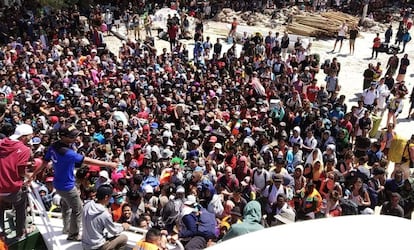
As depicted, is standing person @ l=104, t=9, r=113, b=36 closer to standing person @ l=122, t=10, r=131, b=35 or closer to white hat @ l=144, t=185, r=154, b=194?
standing person @ l=122, t=10, r=131, b=35

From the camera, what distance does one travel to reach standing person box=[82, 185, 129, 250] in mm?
5668

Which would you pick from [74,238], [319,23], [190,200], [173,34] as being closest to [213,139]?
[190,200]

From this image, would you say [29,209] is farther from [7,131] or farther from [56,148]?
[7,131]

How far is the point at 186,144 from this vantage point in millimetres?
11055

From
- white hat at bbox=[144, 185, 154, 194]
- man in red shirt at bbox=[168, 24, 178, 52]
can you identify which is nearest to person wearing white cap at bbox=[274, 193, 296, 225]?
white hat at bbox=[144, 185, 154, 194]

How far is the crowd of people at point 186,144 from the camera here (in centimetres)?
620

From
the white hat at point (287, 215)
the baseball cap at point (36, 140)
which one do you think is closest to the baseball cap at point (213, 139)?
the white hat at point (287, 215)

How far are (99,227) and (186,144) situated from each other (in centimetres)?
547

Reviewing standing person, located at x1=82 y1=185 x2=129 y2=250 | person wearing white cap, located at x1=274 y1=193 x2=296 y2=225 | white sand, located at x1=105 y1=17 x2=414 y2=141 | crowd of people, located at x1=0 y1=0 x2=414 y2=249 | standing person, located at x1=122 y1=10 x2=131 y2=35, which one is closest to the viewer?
standing person, located at x1=82 y1=185 x2=129 y2=250

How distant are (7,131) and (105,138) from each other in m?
2.64

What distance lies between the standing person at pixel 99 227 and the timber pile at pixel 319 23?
67.0ft

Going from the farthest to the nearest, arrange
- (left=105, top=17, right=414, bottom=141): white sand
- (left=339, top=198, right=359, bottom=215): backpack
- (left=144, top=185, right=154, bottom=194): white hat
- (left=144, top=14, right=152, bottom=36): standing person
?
(left=144, top=14, right=152, bottom=36): standing person
(left=105, top=17, right=414, bottom=141): white sand
(left=144, top=185, right=154, bottom=194): white hat
(left=339, top=198, right=359, bottom=215): backpack

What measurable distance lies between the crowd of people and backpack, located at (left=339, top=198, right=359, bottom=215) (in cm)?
2

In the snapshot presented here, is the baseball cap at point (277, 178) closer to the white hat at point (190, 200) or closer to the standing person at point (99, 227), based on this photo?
the white hat at point (190, 200)
